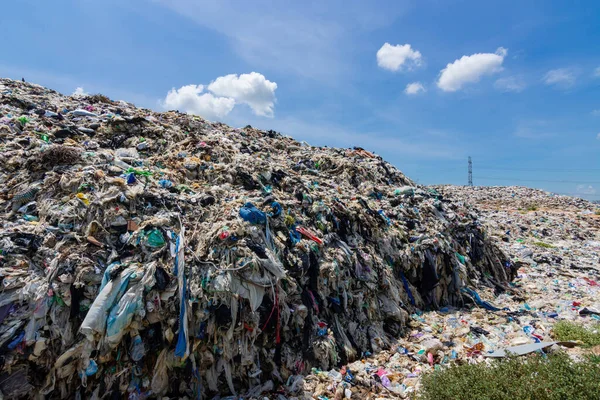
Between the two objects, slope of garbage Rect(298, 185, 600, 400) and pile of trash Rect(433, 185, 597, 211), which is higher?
pile of trash Rect(433, 185, 597, 211)

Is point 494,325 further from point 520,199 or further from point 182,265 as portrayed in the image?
point 520,199

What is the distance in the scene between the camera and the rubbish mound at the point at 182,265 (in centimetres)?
272

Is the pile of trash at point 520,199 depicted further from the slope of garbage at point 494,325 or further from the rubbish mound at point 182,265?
the rubbish mound at point 182,265

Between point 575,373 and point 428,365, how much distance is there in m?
1.38

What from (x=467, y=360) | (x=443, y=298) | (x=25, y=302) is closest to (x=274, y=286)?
(x=25, y=302)

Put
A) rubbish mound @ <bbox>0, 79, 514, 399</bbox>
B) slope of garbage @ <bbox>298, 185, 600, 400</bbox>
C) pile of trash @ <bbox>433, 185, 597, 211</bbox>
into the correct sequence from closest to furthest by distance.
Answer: rubbish mound @ <bbox>0, 79, 514, 399</bbox> → slope of garbage @ <bbox>298, 185, 600, 400</bbox> → pile of trash @ <bbox>433, 185, 597, 211</bbox>

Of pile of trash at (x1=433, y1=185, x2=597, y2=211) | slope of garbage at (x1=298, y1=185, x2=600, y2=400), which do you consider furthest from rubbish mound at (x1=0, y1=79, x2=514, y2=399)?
pile of trash at (x1=433, y1=185, x2=597, y2=211)

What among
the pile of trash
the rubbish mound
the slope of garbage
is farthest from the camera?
the pile of trash

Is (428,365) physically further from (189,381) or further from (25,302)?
(25,302)

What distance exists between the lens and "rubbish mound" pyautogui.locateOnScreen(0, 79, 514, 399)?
8.93 feet

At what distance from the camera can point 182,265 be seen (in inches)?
125

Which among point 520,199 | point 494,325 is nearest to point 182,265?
point 494,325

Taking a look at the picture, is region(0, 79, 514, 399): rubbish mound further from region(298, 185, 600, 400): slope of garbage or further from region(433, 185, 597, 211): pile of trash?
region(433, 185, 597, 211): pile of trash

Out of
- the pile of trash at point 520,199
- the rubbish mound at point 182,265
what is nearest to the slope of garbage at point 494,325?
the rubbish mound at point 182,265
